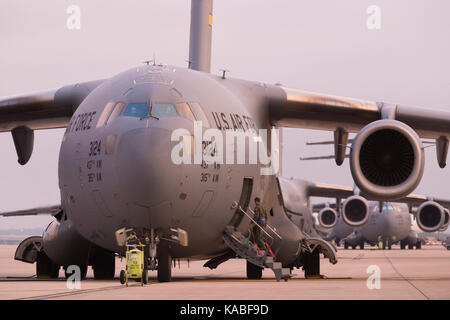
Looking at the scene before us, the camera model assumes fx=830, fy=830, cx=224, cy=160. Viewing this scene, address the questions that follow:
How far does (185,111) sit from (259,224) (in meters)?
2.66

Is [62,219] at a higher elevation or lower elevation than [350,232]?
higher

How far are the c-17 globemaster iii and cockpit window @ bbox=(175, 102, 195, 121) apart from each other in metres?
0.02

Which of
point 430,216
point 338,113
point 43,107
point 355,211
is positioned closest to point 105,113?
point 43,107

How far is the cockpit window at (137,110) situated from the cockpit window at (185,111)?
0.57 meters

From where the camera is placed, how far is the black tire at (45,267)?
17078mm

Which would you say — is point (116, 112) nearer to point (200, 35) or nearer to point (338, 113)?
point (200, 35)

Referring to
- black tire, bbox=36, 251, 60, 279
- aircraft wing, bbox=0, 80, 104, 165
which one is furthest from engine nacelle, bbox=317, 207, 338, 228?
black tire, bbox=36, 251, 60, 279

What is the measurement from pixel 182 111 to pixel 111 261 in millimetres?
4160

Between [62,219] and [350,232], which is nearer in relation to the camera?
[62,219]

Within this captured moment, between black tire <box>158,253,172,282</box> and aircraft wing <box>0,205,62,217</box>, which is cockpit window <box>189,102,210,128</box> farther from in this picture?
aircraft wing <box>0,205,62,217</box>

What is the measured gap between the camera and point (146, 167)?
41.1 ft

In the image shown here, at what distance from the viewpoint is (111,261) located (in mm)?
16203
